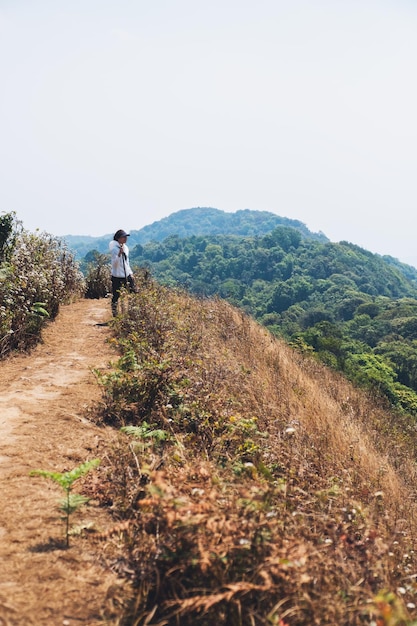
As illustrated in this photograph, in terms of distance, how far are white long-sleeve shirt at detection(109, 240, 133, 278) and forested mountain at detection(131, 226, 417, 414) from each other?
94.9ft

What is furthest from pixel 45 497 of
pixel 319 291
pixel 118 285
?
pixel 319 291

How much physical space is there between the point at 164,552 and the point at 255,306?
121m

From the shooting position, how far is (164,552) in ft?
7.67

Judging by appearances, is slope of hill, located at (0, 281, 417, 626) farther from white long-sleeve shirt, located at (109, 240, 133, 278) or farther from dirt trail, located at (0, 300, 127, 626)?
white long-sleeve shirt, located at (109, 240, 133, 278)

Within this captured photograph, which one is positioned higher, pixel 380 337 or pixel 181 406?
pixel 181 406

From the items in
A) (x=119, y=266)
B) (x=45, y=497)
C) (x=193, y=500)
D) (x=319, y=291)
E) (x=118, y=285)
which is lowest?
(x=45, y=497)

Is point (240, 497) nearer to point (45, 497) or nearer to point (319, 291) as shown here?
point (45, 497)

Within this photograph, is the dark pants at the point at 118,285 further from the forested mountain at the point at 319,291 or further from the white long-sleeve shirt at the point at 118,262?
the forested mountain at the point at 319,291

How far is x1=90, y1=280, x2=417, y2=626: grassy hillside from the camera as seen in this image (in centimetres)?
215

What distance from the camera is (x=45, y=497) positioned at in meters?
3.07

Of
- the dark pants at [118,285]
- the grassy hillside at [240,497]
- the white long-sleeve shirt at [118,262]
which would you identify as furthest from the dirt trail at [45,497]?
the white long-sleeve shirt at [118,262]

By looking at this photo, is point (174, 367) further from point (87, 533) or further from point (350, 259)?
point (350, 259)

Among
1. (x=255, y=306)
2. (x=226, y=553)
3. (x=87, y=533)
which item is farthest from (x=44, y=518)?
(x=255, y=306)

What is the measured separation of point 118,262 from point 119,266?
3.8 inches
